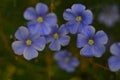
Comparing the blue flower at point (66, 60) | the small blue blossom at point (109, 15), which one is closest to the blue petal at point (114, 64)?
the blue flower at point (66, 60)

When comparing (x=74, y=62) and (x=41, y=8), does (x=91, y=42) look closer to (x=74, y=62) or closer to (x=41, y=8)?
(x=41, y=8)

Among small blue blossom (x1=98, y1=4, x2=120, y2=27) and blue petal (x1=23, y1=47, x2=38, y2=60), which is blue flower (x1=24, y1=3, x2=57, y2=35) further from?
small blue blossom (x1=98, y1=4, x2=120, y2=27)

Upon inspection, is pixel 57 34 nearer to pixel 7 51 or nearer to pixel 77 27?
pixel 77 27

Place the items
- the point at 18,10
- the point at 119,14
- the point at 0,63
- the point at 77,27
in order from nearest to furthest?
the point at 77,27
the point at 18,10
the point at 0,63
the point at 119,14

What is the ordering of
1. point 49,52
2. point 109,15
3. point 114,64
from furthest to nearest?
point 109,15, point 49,52, point 114,64

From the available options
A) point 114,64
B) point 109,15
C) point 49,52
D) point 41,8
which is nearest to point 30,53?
point 41,8

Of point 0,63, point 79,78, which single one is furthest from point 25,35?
point 79,78

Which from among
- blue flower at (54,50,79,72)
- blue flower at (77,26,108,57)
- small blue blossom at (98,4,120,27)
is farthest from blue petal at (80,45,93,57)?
small blue blossom at (98,4,120,27)
